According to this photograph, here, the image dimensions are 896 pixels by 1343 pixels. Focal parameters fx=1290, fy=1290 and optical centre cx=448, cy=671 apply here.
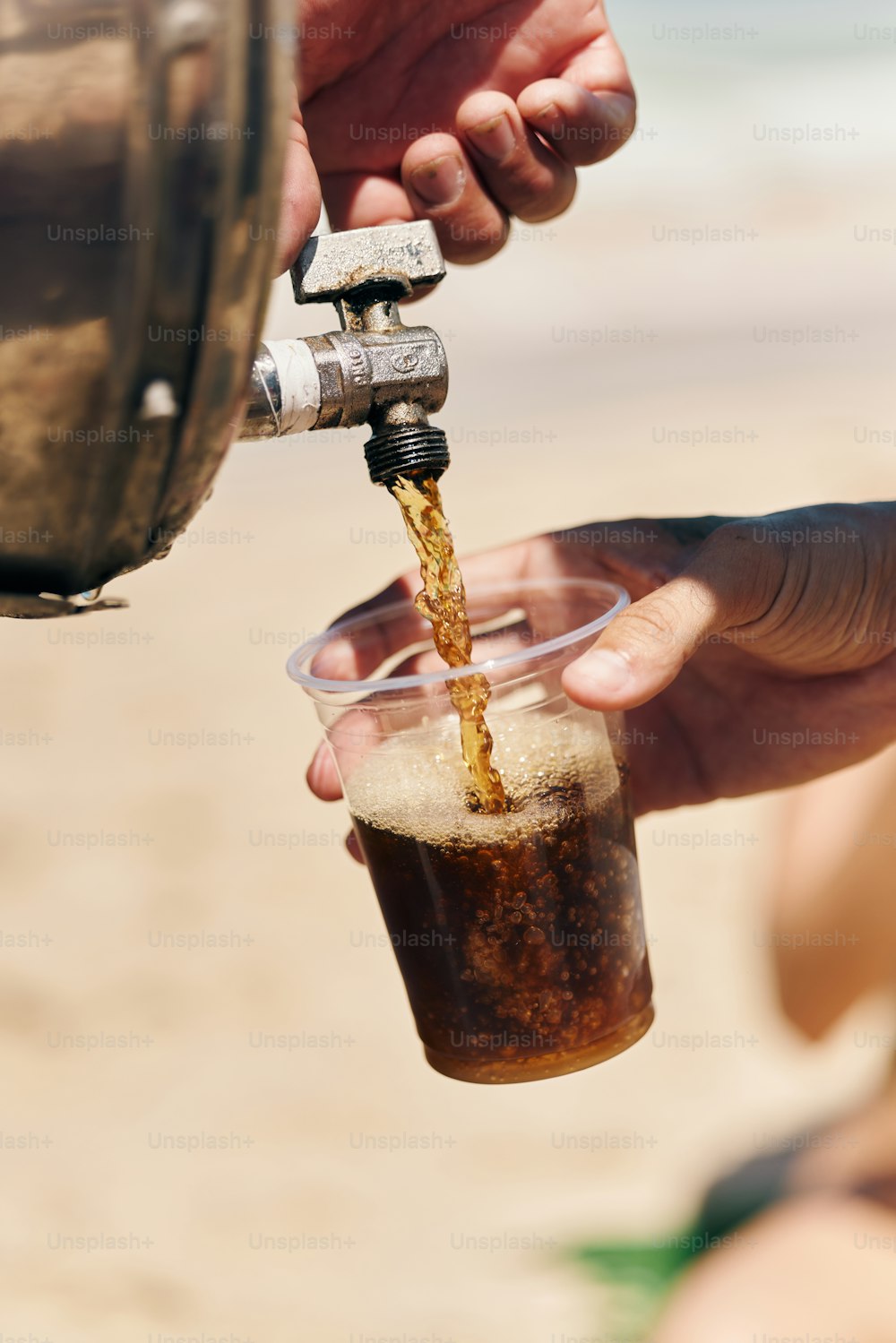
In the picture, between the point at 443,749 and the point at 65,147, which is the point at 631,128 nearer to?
the point at 443,749

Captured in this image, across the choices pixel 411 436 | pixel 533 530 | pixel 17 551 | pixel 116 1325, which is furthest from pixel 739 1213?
pixel 533 530

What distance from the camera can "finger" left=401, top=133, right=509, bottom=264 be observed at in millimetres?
2137

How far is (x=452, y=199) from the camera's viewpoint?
217cm

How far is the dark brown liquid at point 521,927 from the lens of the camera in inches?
61.6

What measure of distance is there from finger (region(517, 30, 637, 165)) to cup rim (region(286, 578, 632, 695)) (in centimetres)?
77

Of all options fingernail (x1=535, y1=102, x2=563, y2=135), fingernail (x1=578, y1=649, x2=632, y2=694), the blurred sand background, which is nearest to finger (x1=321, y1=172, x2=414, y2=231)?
fingernail (x1=535, y1=102, x2=563, y2=135)

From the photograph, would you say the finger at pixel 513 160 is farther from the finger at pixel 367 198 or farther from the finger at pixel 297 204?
the finger at pixel 297 204

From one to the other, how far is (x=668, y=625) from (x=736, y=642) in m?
0.41

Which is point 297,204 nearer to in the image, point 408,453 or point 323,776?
point 408,453

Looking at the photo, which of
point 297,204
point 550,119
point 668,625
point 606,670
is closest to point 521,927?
point 606,670

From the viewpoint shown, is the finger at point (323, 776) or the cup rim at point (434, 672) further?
the finger at point (323, 776)

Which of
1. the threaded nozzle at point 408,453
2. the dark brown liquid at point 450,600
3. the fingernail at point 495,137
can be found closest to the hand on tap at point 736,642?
the dark brown liquid at point 450,600

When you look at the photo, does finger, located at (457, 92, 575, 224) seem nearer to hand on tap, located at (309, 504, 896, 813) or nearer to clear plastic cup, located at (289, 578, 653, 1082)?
hand on tap, located at (309, 504, 896, 813)

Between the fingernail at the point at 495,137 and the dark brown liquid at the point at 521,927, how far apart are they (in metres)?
1.12
